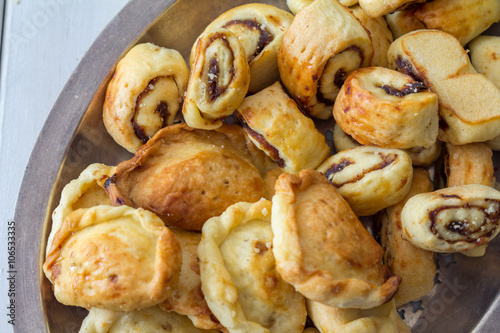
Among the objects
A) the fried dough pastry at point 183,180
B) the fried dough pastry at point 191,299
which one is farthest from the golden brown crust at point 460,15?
the fried dough pastry at point 191,299

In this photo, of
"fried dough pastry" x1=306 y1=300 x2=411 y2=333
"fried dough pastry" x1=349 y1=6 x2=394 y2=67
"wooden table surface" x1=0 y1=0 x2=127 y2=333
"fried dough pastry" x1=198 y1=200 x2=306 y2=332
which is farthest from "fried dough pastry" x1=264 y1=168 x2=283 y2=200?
"wooden table surface" x1=0 y1=0 x2=127 y2=333

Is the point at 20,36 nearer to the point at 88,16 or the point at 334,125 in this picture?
the point at 88,16

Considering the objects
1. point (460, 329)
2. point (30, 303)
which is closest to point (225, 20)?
point (30, 303)

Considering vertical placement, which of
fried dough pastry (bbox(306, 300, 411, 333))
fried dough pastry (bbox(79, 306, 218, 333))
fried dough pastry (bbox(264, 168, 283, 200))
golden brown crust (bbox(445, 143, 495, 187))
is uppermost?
fried dough pastry (bbox(264, 168, 283, 200))

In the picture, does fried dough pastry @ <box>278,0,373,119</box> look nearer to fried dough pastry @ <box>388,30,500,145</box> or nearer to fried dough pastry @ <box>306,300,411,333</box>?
fried dough pastry @ <box>388,30,500,145</box>

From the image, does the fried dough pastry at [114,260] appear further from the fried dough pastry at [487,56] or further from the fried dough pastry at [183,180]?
the fried dough pastry at [487,56]

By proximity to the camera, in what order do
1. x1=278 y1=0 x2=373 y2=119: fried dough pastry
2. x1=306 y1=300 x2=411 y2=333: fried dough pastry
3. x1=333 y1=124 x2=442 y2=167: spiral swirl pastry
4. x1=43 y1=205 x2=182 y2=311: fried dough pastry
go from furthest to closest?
x1=333 y1=124 x2=442 y2=167: spiral swirl pastry, x1=278 y1=0 x2=373 y2=119: fried dough pastry, x1=306 y1=300 x2=411 y2=333: fried dough pastry, x1=43 y1=205 x2=182 y2=311: fried dough pastry

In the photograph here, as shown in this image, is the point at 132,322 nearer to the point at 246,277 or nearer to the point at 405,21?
the point at 246,277
